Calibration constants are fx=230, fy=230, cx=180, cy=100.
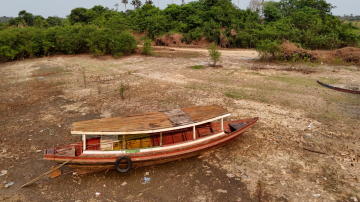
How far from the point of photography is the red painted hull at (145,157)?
592cm

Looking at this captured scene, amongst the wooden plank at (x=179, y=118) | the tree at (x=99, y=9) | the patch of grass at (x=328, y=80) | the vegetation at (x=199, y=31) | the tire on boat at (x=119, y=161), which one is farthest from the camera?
the tree at (x=99, y=9)

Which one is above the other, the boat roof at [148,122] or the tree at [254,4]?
the tree at [254,4]

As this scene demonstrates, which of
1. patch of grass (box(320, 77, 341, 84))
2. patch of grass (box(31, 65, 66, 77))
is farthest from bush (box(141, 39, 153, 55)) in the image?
patch of grass (box(320, 77, 341, 84))

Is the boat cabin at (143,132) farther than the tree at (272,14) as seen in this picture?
No

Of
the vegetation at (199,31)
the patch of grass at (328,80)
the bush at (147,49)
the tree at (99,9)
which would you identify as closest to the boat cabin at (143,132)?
the patch of grass at (328,80)

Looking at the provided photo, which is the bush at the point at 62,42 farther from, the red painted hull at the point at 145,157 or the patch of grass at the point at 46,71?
the red painted hull at the point at 145,157

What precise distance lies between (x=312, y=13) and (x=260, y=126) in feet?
87.5

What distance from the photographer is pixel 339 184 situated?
5.75 metres

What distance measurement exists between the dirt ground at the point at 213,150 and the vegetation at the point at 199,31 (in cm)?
461

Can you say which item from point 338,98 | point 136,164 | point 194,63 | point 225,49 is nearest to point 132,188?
point 136,164

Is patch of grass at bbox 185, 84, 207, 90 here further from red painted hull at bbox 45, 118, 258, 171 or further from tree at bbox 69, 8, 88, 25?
tree at bbox 69, 8, 88, 25

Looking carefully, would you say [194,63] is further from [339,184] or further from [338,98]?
[339,184]

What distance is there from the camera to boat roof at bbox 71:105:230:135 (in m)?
6.00

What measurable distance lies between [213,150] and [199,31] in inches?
903
